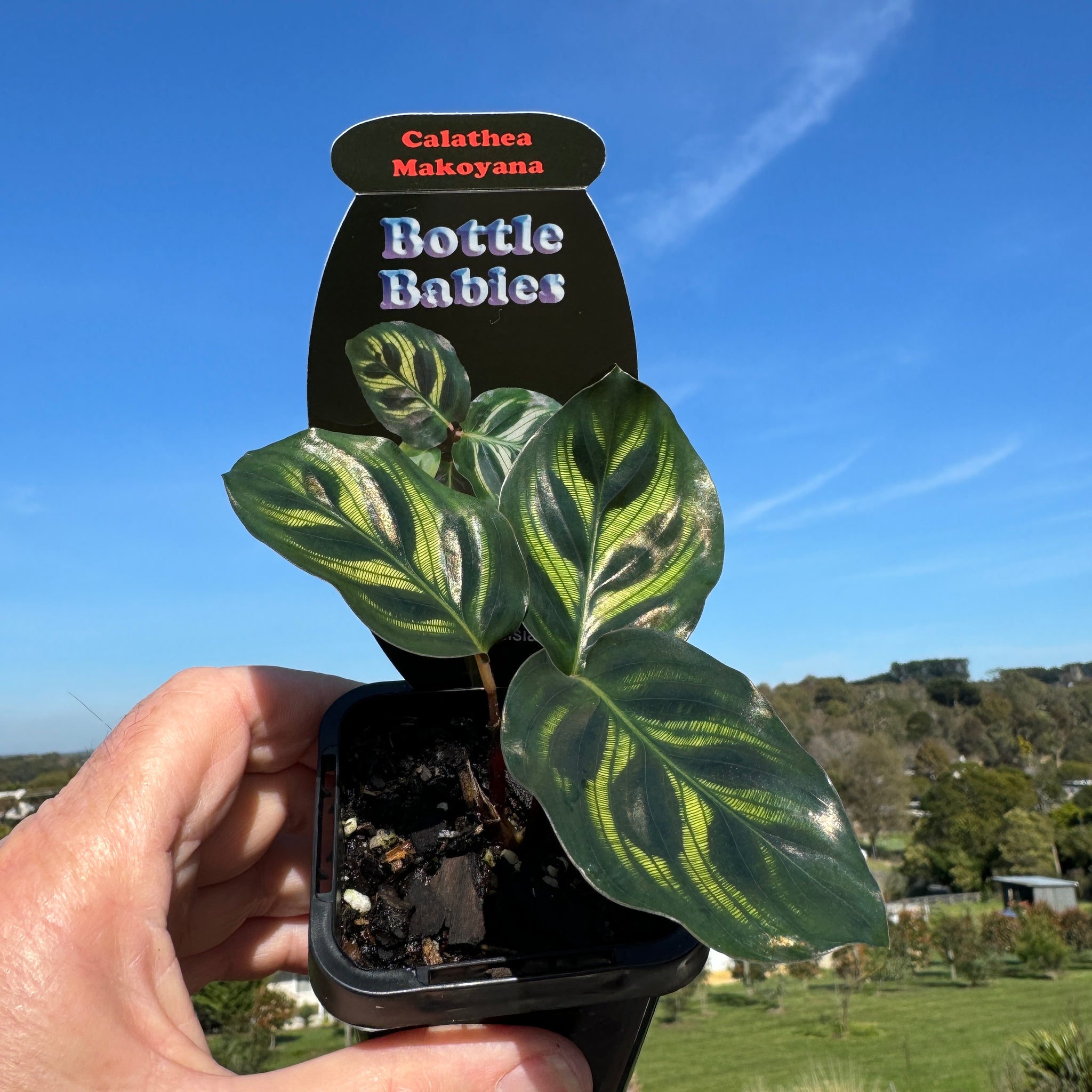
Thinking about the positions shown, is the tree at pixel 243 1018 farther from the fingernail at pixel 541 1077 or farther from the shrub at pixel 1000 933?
the shrub at pixel 1000 933

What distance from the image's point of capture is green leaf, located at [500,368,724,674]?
0.48m

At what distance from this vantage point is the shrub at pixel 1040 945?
13781 millimetres

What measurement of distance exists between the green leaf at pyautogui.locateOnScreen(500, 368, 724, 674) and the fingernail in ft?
0.70

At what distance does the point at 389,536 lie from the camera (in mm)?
469

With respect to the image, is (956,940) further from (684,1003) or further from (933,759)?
(933,759)

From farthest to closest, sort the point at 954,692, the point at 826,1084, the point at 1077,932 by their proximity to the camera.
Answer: the point at 954,692 < the point at 1077,932 < the point at 826,1084

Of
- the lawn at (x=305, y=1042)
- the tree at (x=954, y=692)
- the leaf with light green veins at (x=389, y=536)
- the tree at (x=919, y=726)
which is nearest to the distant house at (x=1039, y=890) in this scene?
the tree at (x=919, y=726)

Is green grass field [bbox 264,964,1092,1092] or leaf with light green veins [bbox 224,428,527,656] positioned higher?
leaf with light green veins [bbox 224,428,527,656]

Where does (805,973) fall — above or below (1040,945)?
above

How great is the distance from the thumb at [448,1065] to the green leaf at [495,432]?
0.33 metres

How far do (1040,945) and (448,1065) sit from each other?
1658 centimetres

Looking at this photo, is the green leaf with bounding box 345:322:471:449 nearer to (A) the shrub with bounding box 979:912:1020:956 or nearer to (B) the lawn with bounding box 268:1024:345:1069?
(B) the lawn with bounding box 268:1024:345:1069

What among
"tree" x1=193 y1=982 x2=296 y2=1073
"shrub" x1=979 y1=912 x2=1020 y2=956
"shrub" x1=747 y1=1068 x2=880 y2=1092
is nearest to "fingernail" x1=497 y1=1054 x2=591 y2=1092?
"tree" x1=193 y1=982 x2=296 y2=1073

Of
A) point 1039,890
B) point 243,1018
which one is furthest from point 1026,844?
point 243,1018
